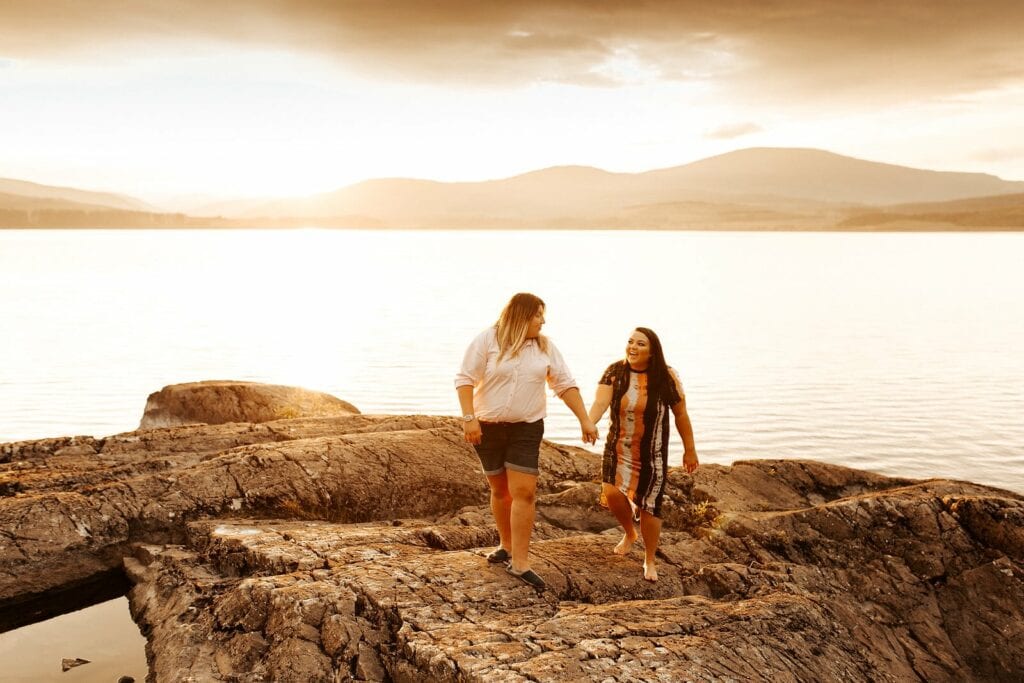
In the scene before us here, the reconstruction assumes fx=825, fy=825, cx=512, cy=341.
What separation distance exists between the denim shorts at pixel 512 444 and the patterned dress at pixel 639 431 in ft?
2.98

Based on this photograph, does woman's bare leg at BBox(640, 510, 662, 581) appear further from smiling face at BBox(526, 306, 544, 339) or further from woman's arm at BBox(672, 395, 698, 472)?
smiling face at BBox(526, 306, 544, 339)

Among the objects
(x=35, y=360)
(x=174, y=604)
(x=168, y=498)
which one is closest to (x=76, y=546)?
(x=168, y=498)

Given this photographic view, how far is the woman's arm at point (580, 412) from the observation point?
701 cm

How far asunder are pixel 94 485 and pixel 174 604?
2367mm

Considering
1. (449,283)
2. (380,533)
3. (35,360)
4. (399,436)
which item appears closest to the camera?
(380,533)

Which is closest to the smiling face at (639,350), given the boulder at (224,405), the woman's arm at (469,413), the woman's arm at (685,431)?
the woman's arm at (685,431)

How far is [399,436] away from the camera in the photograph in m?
10.2

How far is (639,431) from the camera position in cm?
756

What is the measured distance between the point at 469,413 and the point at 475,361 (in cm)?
43

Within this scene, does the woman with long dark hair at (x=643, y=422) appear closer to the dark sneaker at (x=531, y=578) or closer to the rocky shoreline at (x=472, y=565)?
the rocky shoreline at (x=472, y=565)

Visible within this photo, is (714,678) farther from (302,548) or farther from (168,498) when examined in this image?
(168,498)

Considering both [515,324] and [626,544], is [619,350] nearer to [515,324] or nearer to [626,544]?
[626,544]

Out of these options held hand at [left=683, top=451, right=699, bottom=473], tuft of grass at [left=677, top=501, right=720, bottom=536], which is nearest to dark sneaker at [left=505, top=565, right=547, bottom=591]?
held hand at [left=683, top=451, right=699, bottom=473]

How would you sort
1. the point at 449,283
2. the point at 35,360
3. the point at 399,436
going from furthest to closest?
1. the point at 449,283
2. the point at 35,360
3. the point at 399,436
